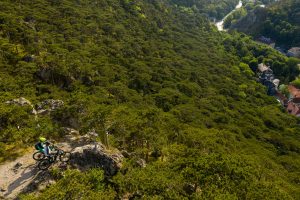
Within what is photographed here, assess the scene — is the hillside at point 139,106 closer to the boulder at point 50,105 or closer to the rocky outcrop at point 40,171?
the boulder at point 50,105

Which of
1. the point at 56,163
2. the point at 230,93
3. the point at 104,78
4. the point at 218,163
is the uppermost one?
the point at 218,163

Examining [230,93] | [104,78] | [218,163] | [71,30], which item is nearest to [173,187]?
[218,163]

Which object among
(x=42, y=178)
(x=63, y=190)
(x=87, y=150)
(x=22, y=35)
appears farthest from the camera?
(x=22, y=35)

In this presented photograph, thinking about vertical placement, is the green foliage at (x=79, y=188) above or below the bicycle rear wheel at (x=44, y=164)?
above

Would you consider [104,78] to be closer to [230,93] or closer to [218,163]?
[218,163]

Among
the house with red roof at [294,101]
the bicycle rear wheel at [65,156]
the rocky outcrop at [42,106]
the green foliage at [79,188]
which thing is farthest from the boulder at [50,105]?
the house with red roof at [294,101]

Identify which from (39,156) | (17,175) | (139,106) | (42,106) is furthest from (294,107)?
(17,175)

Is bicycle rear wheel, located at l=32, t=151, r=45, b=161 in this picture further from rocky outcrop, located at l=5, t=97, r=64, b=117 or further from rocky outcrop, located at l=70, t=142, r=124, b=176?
rocky outcrop, located at l=5, t=97, r=64, b=117
